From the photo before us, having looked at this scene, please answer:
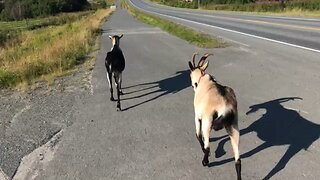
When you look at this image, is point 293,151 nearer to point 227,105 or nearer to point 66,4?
point 227,105

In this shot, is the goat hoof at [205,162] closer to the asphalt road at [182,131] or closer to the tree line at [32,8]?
the asphalt road at [182,131]

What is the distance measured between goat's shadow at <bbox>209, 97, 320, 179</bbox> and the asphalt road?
1 cm

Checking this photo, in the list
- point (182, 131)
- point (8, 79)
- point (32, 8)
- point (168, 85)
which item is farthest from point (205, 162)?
point (32, 8)

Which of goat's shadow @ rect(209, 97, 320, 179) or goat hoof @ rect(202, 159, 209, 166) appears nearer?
goat hoof @ rect(202, 159, 209, 166)

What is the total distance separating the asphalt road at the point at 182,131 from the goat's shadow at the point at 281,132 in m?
0.01

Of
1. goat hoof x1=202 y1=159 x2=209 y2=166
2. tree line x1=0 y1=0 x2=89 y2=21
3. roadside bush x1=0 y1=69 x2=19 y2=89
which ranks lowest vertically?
tree line x1=0 y1=0 x2=89 y2=21

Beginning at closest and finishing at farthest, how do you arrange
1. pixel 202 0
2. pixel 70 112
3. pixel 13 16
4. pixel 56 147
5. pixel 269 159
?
pixel 269 159 → pixel 56 147 → pixel 70 112 → pixel 202 0 → pixel 13 16

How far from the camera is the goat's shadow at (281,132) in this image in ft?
17.8

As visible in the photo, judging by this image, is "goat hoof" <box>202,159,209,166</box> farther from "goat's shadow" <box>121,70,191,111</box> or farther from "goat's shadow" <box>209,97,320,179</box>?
"goat's shadow" <box>121,70,191,111</box>

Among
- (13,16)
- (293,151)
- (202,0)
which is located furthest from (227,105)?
(13,16)

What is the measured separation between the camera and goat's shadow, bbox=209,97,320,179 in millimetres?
5414

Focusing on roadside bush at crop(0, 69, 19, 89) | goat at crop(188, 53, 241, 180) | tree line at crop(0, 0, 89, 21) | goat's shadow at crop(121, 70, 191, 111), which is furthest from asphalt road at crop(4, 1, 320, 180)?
tree line at crop(0, 0, 89, 21)

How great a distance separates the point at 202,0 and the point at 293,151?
84001 millimetres

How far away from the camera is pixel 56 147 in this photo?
6.01m
